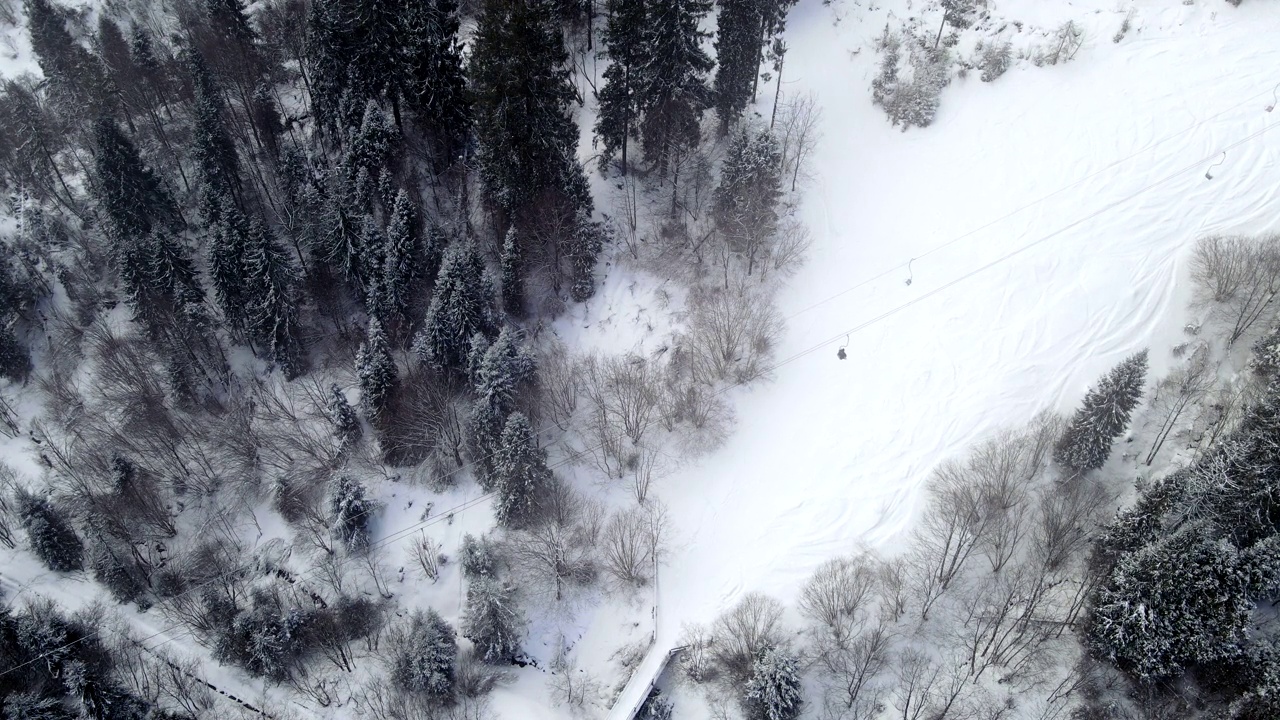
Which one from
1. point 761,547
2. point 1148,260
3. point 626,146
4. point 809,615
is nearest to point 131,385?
point 626,146

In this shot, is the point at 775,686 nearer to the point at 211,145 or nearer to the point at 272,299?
the point at 272,299

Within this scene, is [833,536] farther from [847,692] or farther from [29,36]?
[29,36]

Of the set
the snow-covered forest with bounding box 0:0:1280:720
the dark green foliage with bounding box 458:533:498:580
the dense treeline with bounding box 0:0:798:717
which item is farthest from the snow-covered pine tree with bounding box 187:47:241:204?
the dark green foliage with bounding box 458:533:498:580

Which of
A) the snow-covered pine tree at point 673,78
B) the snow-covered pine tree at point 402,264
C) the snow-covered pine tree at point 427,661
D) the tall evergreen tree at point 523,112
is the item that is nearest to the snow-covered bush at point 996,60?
the snow-covered pine tree at point 673,78

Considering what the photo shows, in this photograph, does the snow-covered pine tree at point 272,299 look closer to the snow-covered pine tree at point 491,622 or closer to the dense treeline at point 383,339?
the dense treeline at point 383,339

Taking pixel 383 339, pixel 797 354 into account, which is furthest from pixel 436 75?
pixel 797 354

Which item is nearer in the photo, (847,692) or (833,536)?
(847,692)

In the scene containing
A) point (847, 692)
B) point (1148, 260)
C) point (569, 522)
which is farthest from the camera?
point (1148, 260)

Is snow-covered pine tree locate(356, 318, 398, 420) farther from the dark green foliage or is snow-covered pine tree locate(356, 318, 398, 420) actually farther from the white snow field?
the white snow field
